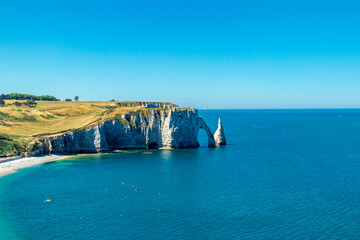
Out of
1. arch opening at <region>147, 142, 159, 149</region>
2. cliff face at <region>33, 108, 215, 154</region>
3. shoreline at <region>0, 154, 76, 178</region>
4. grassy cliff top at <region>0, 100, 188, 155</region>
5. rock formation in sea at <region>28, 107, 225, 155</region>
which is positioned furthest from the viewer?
arch opening at <region>147, 142, 159, 149</region>

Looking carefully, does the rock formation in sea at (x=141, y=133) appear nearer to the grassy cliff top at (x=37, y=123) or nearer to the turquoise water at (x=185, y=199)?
the grassy cliff top at (x=37, y=123)

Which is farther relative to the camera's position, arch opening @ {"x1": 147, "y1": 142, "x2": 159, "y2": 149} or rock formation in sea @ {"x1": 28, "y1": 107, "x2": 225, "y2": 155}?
arch opening @ {"x1": 147, "y1": 142, "x2": 159, "y2": 149}

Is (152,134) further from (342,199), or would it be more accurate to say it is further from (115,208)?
(342,199)

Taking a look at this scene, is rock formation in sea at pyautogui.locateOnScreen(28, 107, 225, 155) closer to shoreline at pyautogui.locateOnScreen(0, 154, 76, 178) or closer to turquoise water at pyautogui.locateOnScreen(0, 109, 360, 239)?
shoreline at pyautogui.locateOnScreen(0, 154, 76, 178)

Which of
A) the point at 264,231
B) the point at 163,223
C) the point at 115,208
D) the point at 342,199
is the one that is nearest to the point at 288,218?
the point at 264,231

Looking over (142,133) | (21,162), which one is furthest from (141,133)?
(21,162)

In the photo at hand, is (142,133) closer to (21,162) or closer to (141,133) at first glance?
(141,133)

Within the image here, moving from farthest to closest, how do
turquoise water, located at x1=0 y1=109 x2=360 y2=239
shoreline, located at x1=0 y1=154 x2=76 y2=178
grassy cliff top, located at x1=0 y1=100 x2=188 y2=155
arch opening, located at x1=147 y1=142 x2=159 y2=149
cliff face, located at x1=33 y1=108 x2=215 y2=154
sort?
arch opening, located at x1=147 y1=142 x2=159 y2=149 < cliff face, located at x1=33 y1=108 x2=215 y2=154 < grassy cliff top, located at x1=0 y1=100 x2=188 y2=155 < shoreline, located at x1=0 y1=154 x2=76 y2=178 < turquoise water, located at x1=0 y1=109 x2=360 y2=239

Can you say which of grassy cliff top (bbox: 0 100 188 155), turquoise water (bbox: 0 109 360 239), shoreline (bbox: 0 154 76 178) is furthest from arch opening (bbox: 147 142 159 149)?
shoreline (bbox: 0 154 76 178)

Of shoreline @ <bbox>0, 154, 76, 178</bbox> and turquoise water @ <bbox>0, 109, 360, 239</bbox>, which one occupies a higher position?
shoreline @ <bbox>0, 154, 76, 178</bbox>
